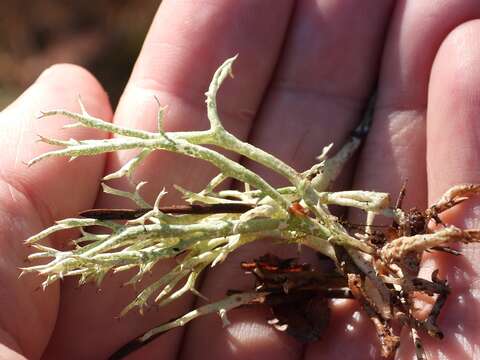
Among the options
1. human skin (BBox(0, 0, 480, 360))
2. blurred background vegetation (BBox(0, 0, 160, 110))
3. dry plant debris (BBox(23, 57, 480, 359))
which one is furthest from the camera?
blurred background vegetation (BBox(0, 0, 160, 110))

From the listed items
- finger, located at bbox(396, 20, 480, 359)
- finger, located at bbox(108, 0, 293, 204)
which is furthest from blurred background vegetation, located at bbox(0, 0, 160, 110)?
finger, located at bbox(396, 20, 480, 359)

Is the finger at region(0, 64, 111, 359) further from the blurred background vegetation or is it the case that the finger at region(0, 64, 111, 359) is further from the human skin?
the blurred background vegetation

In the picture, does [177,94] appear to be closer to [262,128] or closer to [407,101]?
[262,128]

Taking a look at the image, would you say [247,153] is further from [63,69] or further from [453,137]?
[63,69]

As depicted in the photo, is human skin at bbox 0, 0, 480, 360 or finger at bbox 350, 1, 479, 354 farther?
finger at bbox 350, 1, 479, 354

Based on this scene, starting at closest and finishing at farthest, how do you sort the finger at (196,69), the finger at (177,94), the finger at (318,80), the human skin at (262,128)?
the human skin at (262,128)
the finger at (177,94)
the finger at (196,69)
the finger at (318,80)

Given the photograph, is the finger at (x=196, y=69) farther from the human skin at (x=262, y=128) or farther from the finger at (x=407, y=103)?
the finger at (x=407, y=103)

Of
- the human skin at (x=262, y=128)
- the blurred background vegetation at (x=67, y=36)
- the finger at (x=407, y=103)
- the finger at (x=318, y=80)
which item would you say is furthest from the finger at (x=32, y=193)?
the blurred background vegetation at (x=67, y=36)
